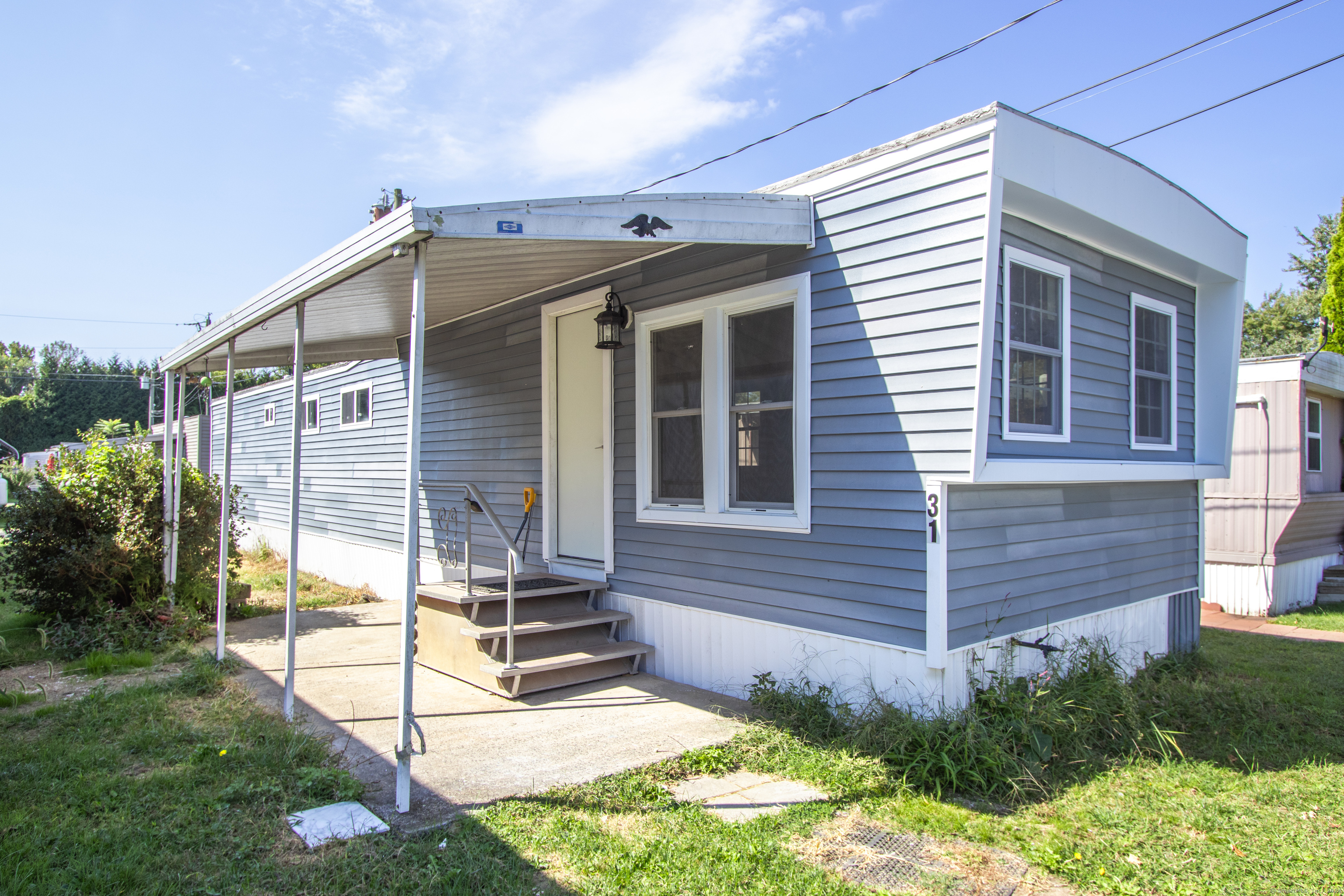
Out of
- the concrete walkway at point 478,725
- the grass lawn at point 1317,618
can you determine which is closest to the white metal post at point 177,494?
the concrete walkway at point 478,725

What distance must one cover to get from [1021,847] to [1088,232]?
12.7 feet

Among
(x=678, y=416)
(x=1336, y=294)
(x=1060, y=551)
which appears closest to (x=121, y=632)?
(x=678, y=416)

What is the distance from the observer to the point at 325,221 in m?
19.9

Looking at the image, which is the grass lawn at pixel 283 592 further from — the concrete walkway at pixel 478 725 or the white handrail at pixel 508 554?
the white handrail at pixel 508 554

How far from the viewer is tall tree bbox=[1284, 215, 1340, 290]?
85.7 feet

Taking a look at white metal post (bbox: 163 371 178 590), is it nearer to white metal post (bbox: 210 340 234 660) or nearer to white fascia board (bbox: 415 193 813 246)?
white metal post (bbox: 210 340 234 660)

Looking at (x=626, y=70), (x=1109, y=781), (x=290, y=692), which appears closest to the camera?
(x=1109, y=781)

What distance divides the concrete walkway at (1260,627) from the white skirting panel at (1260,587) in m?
0.16

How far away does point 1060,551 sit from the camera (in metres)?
4.86

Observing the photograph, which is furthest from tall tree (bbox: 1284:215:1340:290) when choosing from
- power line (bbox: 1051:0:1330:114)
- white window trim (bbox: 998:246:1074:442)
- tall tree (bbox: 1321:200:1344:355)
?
white window trim (bbox: 998:246:1074:442)

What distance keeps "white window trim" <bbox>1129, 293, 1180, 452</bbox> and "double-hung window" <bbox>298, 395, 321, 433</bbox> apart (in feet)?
34.2

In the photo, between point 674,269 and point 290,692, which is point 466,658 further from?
point 674,269

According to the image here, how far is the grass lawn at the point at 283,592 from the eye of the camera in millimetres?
8430

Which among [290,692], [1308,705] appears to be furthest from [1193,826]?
[290,692]
